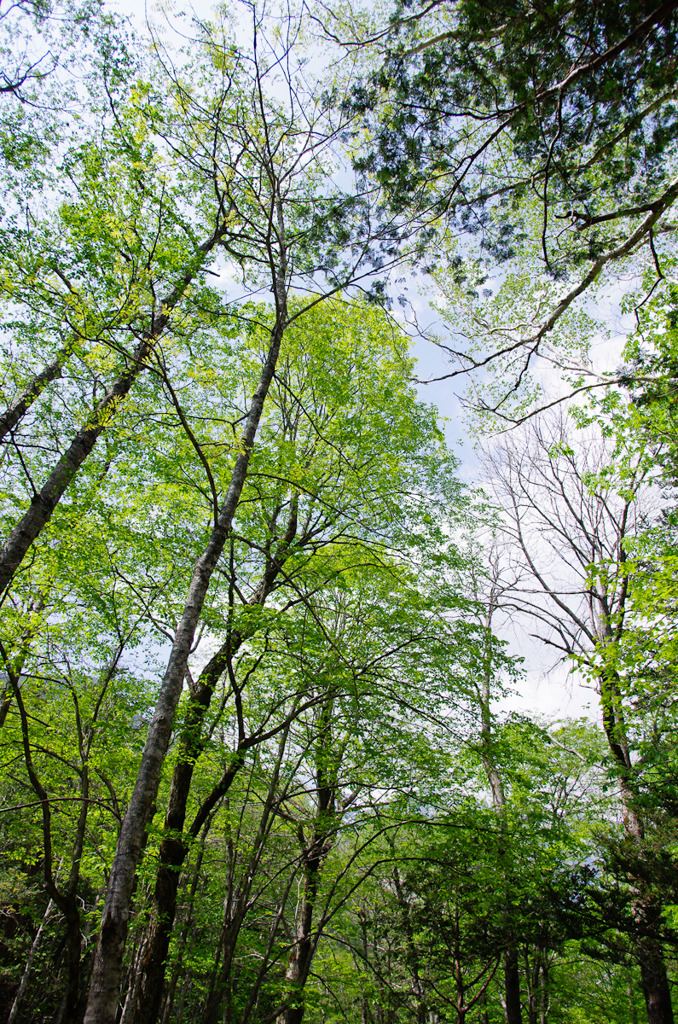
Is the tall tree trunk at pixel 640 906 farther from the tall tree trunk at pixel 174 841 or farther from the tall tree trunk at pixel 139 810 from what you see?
the tall tree trunk at pixel 139 810

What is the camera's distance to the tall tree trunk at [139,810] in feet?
8.11

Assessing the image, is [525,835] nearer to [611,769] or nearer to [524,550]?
[611,769]

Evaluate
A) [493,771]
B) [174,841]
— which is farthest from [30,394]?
[493,771]

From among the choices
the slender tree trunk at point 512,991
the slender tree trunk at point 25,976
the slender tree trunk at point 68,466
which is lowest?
the slender tree trunk at point 25,976

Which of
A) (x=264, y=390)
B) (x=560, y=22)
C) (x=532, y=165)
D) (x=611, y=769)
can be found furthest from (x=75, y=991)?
(x=560, y=22)

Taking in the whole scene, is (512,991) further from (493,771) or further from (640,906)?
(493,771)

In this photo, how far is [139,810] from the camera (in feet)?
9.36

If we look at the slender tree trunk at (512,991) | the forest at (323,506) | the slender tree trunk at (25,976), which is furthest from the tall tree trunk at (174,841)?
the slender tree trunk at (25,976)

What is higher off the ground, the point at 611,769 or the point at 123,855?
the point at 611,769

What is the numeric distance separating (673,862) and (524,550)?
622 cm

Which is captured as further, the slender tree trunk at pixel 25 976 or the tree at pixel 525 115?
the slender tree trunk at pixel 25 976

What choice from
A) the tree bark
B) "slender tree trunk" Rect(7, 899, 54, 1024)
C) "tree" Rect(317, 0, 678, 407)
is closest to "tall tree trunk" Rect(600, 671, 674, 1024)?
"tree" Rect(317, 0, 678, 407)

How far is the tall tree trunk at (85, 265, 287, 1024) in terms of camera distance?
8.11ft

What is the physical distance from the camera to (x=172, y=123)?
612 centimetres
